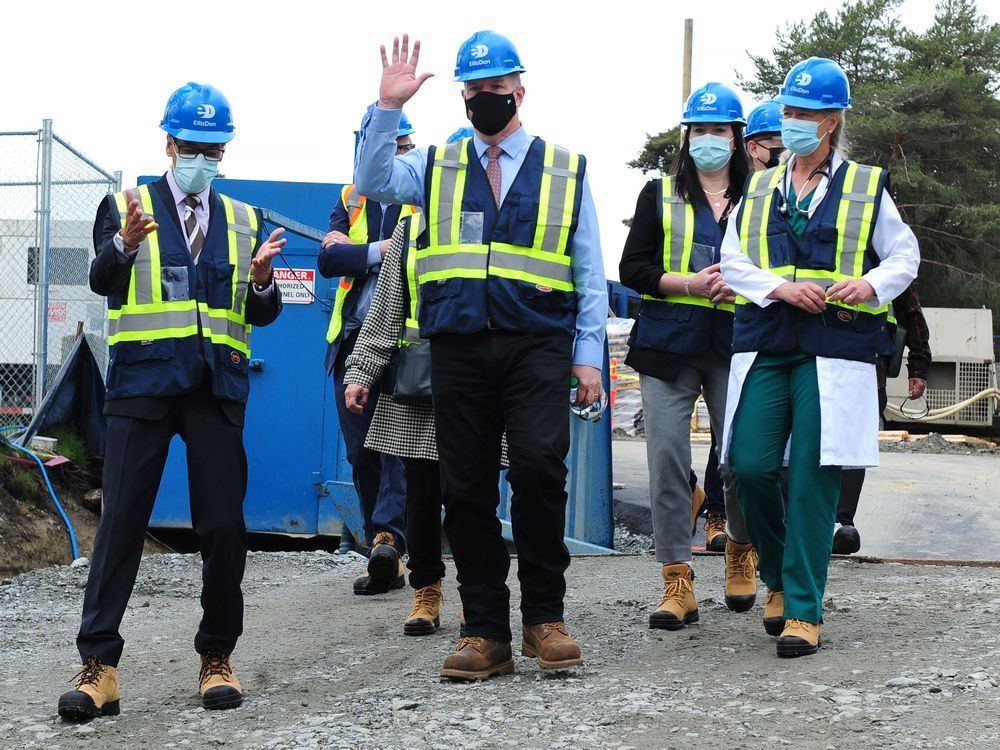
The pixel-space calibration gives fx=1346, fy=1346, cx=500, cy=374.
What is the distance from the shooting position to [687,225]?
584 centimetres

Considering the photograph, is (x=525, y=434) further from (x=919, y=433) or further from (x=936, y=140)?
(x=936, y=140)

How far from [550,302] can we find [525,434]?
0.48m

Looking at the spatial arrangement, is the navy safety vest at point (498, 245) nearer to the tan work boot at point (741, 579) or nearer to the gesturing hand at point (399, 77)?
the gesturing hand at point (399, 77)

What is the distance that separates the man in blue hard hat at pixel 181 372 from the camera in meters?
4.48

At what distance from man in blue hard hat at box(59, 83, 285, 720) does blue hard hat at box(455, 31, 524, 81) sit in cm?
86

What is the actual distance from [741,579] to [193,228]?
110 inches

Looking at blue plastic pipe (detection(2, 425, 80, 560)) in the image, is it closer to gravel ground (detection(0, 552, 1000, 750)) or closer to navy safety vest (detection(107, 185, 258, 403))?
gravel ground (detection(0, 552, 1000, 750))

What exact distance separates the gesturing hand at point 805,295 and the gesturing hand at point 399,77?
1.52m

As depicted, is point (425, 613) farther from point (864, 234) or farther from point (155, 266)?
point (864, 234)

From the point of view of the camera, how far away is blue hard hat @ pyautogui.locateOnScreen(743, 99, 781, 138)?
258 inches

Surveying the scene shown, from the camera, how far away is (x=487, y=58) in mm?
4758

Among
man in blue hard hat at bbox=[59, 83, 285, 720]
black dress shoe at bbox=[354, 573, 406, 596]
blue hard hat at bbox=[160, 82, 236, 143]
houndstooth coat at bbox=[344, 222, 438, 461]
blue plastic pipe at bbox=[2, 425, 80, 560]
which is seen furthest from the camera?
blue plastic pipe at bbox=[2, 425, 80, 560]

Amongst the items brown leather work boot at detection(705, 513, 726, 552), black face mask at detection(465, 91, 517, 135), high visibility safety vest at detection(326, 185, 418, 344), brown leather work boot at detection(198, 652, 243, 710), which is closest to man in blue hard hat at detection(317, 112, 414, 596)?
high visibility safety vest at detection(326, 185, 418, 344)

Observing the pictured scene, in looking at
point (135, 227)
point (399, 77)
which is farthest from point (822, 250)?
point (135, 227)
